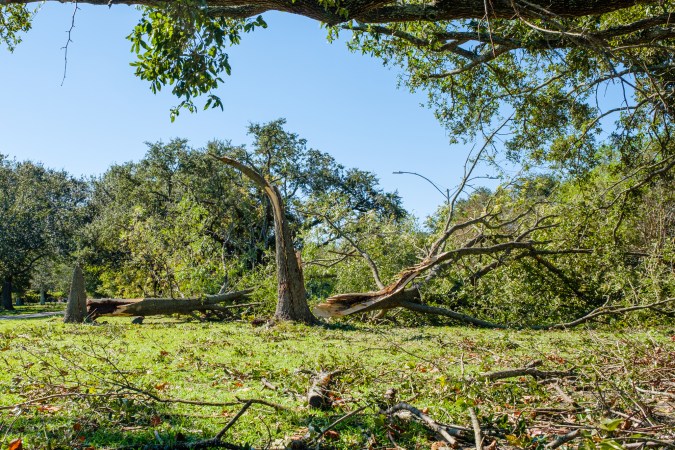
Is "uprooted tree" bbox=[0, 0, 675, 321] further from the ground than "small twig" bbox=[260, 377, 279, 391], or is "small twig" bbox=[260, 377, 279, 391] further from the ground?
"uprooted tree" bbox=[0, 0, 675, 321]

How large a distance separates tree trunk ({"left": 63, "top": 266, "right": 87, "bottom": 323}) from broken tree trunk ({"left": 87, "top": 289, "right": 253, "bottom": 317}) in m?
0.38

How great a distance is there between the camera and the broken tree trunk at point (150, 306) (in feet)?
42.2

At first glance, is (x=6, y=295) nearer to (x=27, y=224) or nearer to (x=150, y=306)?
(x=27, y=224)

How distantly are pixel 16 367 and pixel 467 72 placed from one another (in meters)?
8.07

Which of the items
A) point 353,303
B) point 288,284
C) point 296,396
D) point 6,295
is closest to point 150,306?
point 288,284

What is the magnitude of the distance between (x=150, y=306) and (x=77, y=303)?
1.61m

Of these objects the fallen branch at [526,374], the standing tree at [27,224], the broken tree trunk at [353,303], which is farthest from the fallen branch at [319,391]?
the standing tree at [27,224]

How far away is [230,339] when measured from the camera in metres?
8.84

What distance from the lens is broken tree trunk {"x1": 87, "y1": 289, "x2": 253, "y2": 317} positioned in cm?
1285

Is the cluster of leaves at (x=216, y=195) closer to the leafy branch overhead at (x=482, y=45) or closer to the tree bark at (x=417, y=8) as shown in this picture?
the leafy branch overhead at (x=482, y=45)

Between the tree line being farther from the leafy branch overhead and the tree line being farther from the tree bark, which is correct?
the tree bark

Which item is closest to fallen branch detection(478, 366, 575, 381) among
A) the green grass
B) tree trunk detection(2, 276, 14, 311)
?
the green grass

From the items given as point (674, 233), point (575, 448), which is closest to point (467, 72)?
point (575, 448)

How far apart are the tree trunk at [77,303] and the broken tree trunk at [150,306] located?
380 millimetres
